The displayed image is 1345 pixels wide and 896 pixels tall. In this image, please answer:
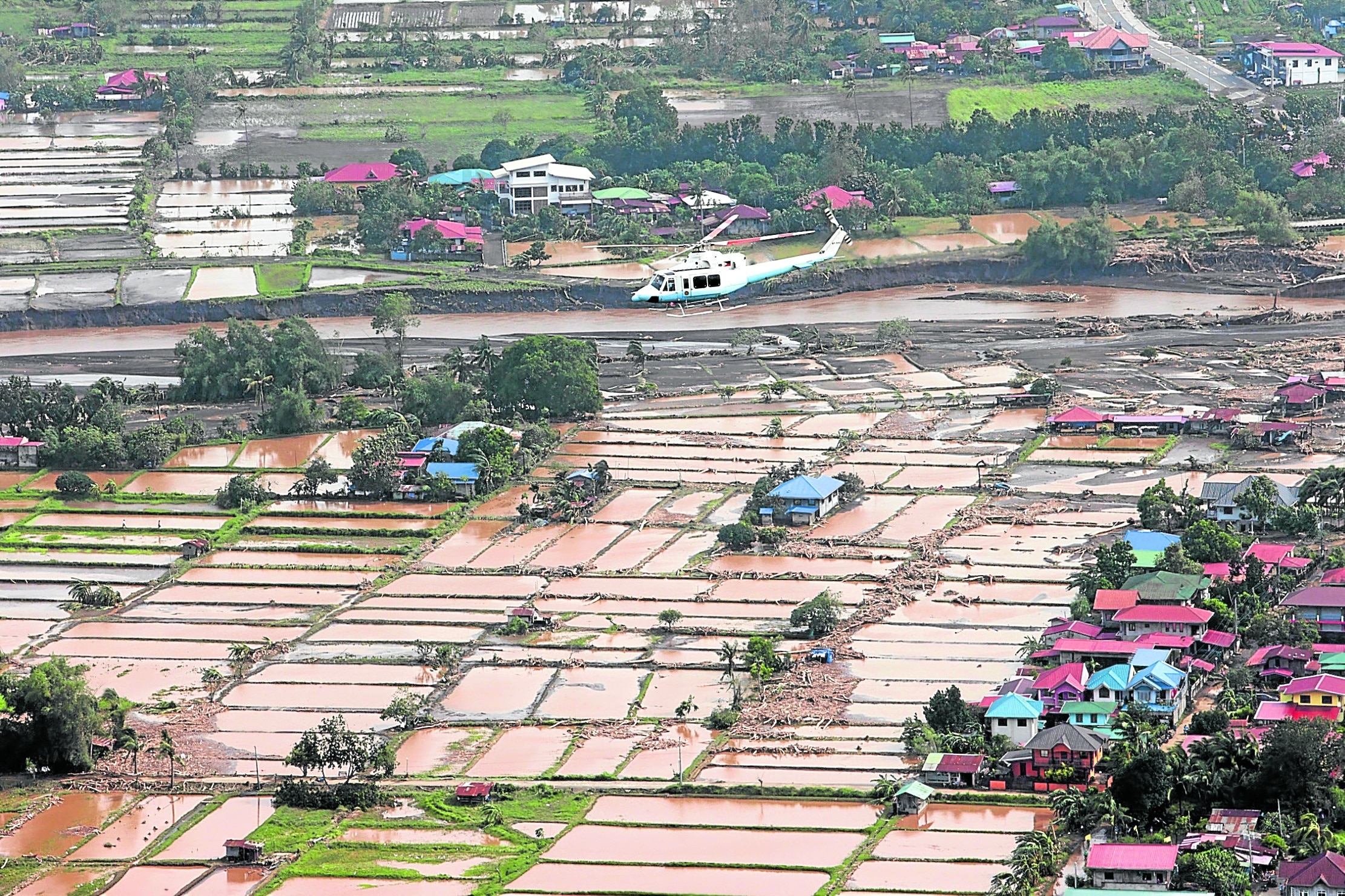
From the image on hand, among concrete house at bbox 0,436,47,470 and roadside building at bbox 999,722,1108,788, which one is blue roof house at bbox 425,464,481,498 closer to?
concrete house at bbox 0,436,47,470

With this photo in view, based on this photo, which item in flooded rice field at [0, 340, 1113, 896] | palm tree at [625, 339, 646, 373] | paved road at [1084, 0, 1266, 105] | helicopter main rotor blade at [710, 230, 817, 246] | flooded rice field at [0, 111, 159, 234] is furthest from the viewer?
paved road at [1084, 0, 1266, 105]

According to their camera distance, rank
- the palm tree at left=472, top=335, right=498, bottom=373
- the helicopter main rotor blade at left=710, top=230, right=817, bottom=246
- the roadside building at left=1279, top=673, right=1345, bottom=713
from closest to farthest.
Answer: the roadside building at left=1279, top=673, right=1345, bottom=713 < the palm tree at left=472, top=335, right=498, bottom=373 < the helicopter main rotor blade at left=710, top=230, right=817, bottom=246

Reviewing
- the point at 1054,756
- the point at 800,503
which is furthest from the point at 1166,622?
the point at 800,503

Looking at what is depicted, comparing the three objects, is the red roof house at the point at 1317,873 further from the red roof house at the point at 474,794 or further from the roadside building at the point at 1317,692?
the red roof house at the point at 474,794

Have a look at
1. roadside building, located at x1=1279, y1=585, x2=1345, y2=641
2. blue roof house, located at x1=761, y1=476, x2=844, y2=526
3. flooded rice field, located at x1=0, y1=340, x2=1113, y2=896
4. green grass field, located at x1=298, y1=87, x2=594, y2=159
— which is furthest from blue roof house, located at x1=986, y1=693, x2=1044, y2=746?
green grass field, located at x1=298, y1=87, x2=594, y2=159

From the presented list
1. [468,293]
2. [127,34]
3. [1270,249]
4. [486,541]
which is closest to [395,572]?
[486,541]

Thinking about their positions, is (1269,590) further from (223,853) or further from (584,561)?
(223,853)

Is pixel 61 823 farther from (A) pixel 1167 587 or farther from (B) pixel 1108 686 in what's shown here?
(A) pixel 1167 587
